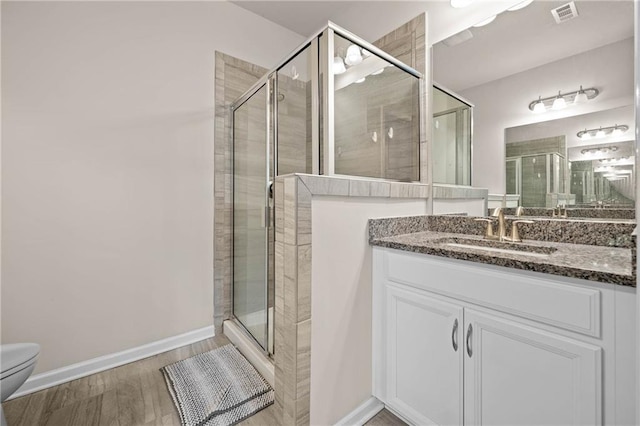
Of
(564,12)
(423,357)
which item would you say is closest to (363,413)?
(423,357)

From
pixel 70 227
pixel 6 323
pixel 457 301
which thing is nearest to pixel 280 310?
pixel 457 301

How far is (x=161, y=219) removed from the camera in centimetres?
196

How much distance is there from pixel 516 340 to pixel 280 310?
884 millimetres

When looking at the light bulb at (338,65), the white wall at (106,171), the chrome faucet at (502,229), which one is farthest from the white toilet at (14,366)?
the chrome faucet at (502,229)

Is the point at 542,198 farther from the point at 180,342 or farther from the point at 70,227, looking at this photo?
the point at 70,227

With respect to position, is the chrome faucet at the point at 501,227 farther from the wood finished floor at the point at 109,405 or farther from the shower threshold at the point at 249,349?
the shower threshold at the point at 249,349

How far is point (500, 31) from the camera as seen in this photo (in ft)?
4.63

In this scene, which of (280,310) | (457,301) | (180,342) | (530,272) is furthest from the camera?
(180,342)

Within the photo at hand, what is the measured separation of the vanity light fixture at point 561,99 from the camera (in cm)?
118

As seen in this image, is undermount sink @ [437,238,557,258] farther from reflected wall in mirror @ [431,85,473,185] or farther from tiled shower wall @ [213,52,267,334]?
tiled shower wall @ [213,52,267,334]

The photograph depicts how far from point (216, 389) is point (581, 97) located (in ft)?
7.69

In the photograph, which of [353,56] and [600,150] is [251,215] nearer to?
[353,56]

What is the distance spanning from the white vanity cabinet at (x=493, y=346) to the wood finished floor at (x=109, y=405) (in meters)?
0.35

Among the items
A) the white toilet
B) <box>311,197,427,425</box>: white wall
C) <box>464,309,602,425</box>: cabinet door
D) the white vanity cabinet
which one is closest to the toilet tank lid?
the white toilet
